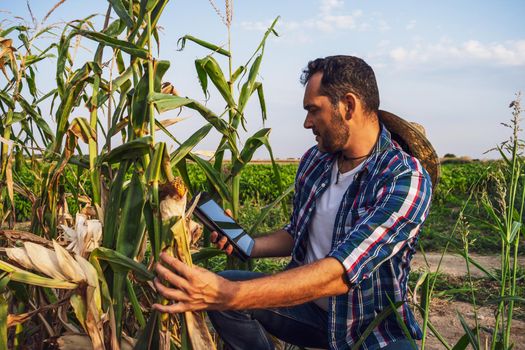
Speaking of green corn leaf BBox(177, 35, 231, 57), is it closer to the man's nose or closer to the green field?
the man's nose

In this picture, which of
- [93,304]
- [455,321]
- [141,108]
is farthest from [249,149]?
[455,321]

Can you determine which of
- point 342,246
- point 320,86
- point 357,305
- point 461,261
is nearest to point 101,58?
point 320,86

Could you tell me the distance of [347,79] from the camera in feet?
6.85

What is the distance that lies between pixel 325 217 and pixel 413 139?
17.1 inches

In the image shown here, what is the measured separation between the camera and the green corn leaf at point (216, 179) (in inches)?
73.5

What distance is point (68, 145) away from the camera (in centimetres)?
192

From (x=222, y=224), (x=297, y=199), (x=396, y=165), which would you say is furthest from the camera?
(x=297, y=199)

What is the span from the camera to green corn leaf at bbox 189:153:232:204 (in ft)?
6.13

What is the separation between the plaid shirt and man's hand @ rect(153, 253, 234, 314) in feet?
1.33

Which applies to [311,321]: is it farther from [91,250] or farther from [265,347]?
[91,250]

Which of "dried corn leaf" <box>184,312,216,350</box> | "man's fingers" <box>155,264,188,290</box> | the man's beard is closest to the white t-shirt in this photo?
the man's beard

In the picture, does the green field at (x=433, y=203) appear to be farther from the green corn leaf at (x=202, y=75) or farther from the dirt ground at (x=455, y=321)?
the green corn leaf at (x=202, y=75)

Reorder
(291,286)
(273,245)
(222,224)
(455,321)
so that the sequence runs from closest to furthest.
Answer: (291,286), (222,224), (273,245), (455,321)

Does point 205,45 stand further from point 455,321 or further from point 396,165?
point 455,321
